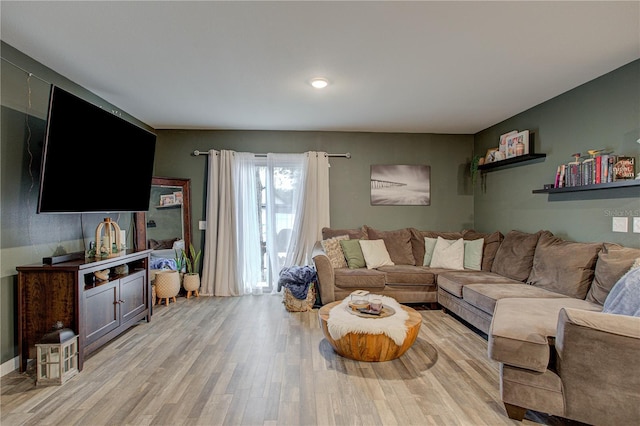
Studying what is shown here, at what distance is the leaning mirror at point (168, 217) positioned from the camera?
4621 millimetres

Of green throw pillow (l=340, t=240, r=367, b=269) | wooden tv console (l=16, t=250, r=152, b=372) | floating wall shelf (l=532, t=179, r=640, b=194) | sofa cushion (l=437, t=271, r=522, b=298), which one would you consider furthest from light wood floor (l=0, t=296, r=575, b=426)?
floating wall shelf (l=532, t=179, r=640, b=194)

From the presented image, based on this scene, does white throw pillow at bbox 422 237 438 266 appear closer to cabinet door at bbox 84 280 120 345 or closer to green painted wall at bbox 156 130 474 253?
green painted wall at bbox 156 130 474 253

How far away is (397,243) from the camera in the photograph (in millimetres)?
4785

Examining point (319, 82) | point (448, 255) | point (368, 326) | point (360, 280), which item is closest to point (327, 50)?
point (319, 82)

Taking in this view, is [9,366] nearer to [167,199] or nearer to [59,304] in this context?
[59,304]

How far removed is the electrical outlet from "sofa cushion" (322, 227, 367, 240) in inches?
106

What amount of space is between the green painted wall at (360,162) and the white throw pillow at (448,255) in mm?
819

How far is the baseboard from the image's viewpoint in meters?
2.45

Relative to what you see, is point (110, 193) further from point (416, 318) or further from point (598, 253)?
point (598, 253)

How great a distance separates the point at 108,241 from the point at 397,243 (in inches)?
138

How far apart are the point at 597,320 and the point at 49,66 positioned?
434 cm

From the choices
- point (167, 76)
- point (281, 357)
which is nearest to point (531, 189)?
point (281, 357)

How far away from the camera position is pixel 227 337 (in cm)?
327

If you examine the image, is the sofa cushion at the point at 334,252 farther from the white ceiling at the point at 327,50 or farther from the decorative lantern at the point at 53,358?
the decorative lantern at the point at 53,358
